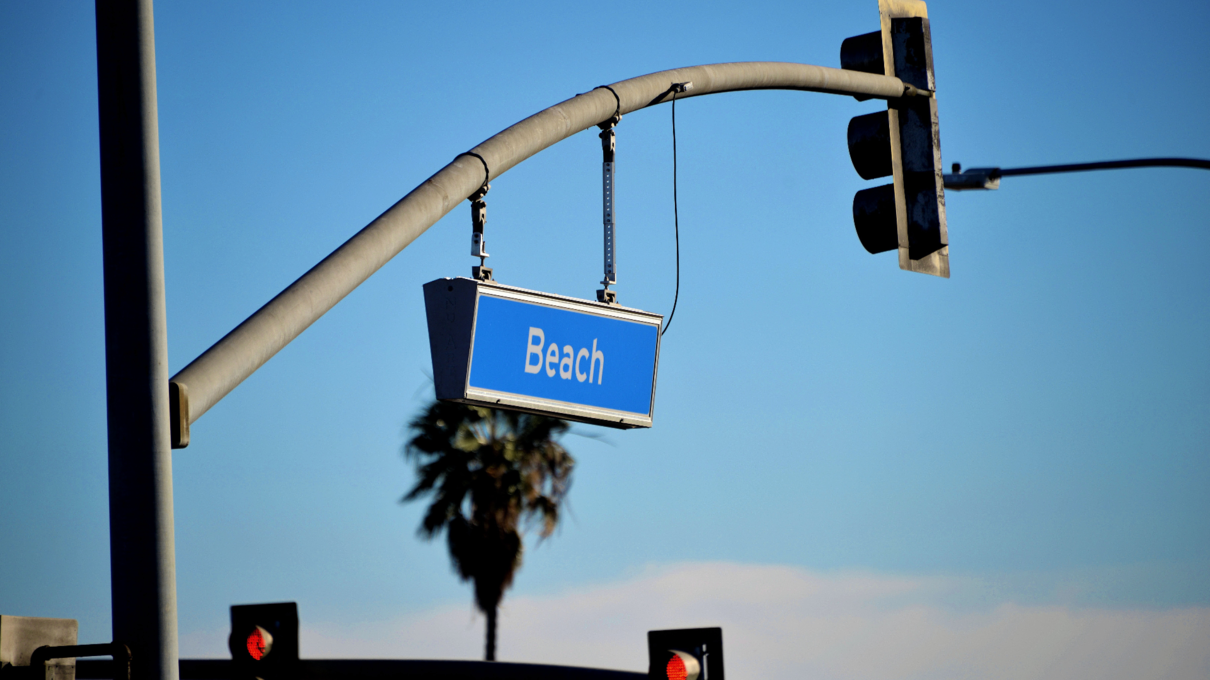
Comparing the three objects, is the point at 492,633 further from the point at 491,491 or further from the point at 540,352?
the point at 540,352

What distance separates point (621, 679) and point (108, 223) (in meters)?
10.0

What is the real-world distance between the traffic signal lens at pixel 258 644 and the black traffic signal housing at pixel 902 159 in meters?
4.42

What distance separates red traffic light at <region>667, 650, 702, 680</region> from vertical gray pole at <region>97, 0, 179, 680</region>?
4.15 metres

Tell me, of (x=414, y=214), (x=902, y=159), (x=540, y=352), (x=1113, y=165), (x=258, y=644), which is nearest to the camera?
(x=414, y=214)

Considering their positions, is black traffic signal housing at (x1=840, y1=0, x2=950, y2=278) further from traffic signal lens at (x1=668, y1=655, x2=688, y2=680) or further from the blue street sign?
traffic signal lens at (x1=668, y1=655, x2=688, y2=680)

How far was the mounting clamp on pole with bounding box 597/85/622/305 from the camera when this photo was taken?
711 centimetres

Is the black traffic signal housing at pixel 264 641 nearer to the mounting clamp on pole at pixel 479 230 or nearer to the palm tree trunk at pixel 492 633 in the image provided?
the mounting clamp on pole at pixel 479 230

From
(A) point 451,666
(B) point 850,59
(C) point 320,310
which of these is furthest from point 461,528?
(C) point 320,310

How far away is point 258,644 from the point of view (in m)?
7.07

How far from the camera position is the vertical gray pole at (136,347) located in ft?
16.0

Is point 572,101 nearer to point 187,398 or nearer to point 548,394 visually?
point 548,394

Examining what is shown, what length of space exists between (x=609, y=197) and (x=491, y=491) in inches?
1180

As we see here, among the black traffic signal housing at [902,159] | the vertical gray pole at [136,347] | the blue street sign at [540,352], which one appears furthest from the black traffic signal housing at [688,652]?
the vertical gray pole at [136,347]

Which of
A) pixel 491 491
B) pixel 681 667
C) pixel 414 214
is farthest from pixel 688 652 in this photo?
pixel 491 491
